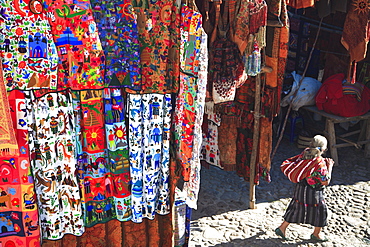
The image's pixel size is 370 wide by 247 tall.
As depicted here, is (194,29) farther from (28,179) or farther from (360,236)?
(360,236)

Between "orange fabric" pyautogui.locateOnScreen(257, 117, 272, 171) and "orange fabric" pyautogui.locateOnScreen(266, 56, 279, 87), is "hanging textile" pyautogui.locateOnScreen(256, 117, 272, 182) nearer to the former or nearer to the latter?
"orange fabric" pyautogui.locateOnScreen(257, 117, 272, 171)

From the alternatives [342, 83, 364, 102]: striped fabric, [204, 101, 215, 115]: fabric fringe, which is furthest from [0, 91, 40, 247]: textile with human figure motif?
[342, 83, 364, 102]: striped fabric

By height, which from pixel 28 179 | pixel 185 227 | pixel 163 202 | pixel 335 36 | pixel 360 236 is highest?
pixel 335 36

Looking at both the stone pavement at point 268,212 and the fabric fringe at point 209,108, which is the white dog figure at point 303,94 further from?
the fabric fringe at point 209,108

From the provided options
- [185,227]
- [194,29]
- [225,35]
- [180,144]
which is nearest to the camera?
[194,29]

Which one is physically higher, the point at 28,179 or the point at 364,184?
the point at 28,179

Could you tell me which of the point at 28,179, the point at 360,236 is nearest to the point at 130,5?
the point at 28,179

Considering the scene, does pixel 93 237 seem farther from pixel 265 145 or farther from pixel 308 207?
pixel 265 145

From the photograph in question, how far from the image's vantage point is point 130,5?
8.92ft

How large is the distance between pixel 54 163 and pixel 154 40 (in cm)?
123

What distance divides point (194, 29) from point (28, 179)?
170cm

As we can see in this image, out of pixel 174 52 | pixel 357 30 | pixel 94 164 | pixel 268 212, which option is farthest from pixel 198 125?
pixel 357 30

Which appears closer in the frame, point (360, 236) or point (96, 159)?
point (96, 159)

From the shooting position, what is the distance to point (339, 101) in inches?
225
